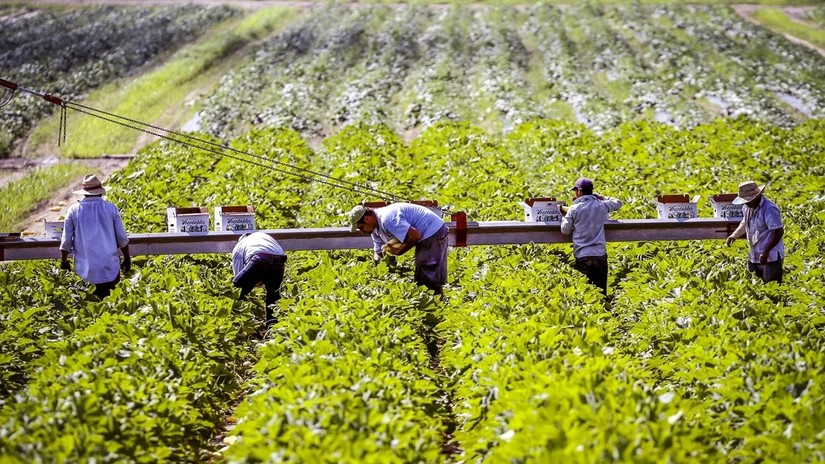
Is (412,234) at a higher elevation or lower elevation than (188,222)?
higher

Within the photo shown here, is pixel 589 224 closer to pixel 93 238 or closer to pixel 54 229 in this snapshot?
pixel 93 238

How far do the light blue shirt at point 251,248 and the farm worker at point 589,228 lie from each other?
3.41m

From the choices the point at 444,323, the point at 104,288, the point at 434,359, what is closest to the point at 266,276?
the point at 104,288

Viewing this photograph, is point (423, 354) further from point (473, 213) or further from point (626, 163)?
point (626, 163)

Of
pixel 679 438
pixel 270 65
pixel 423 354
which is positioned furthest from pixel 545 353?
pixel 270 65

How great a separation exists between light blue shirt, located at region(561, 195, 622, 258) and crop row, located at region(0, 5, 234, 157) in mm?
17712

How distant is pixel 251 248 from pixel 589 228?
3874 mm

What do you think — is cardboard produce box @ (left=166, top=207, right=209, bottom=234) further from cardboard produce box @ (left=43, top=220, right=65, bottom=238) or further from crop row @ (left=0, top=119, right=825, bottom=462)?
cardboard produce box @ (left=43, top=220, right=65, bottom=238)

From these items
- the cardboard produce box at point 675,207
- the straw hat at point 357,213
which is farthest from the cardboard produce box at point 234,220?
the cardboard produce box at point 675,207

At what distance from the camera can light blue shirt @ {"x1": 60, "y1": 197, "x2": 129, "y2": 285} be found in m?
9.76

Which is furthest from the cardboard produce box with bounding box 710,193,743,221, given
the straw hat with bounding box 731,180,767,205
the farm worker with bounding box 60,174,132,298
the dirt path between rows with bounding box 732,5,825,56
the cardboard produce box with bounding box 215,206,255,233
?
the dirt path between rows with bounding box 732,5,825,56

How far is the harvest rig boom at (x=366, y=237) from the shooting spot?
10.6m

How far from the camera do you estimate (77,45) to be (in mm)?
35062

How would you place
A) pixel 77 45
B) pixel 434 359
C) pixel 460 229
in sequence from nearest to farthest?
pixel 434 359, pixel 460 229, pixel 77 45
